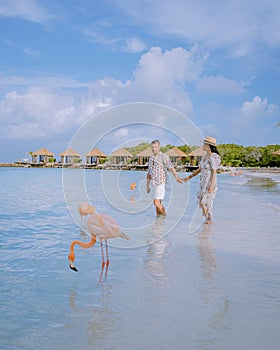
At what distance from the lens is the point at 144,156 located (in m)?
8.50

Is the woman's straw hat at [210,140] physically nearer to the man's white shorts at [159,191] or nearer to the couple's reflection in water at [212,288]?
the man's white shorts at [159,191]

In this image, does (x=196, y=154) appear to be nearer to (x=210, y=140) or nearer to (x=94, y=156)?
(x=210, y=140)

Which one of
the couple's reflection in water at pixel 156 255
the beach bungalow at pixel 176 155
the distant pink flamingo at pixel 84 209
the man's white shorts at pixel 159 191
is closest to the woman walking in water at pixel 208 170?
the beach bungalow at pixel 176 155

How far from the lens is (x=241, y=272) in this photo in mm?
5145

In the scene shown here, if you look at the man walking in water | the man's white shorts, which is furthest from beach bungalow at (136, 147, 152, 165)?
the man's white shorts

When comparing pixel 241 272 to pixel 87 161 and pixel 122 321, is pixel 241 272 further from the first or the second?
pixel 87 161

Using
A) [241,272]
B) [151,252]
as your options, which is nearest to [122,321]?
[241,272]

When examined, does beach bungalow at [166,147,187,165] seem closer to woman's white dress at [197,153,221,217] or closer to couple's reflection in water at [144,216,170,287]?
woman's white dress at [197,153,221,217]

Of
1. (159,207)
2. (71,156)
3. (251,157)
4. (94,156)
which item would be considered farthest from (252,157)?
(71,156)

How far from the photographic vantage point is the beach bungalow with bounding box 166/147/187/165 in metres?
8.44

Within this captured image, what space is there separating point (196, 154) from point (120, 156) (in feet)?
6.32

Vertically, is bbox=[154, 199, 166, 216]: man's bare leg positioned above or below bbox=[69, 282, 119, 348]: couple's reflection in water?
above

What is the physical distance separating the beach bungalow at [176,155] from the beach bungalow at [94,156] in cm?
206

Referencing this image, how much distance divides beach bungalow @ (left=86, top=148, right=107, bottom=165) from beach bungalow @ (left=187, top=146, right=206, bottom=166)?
7.16ft
